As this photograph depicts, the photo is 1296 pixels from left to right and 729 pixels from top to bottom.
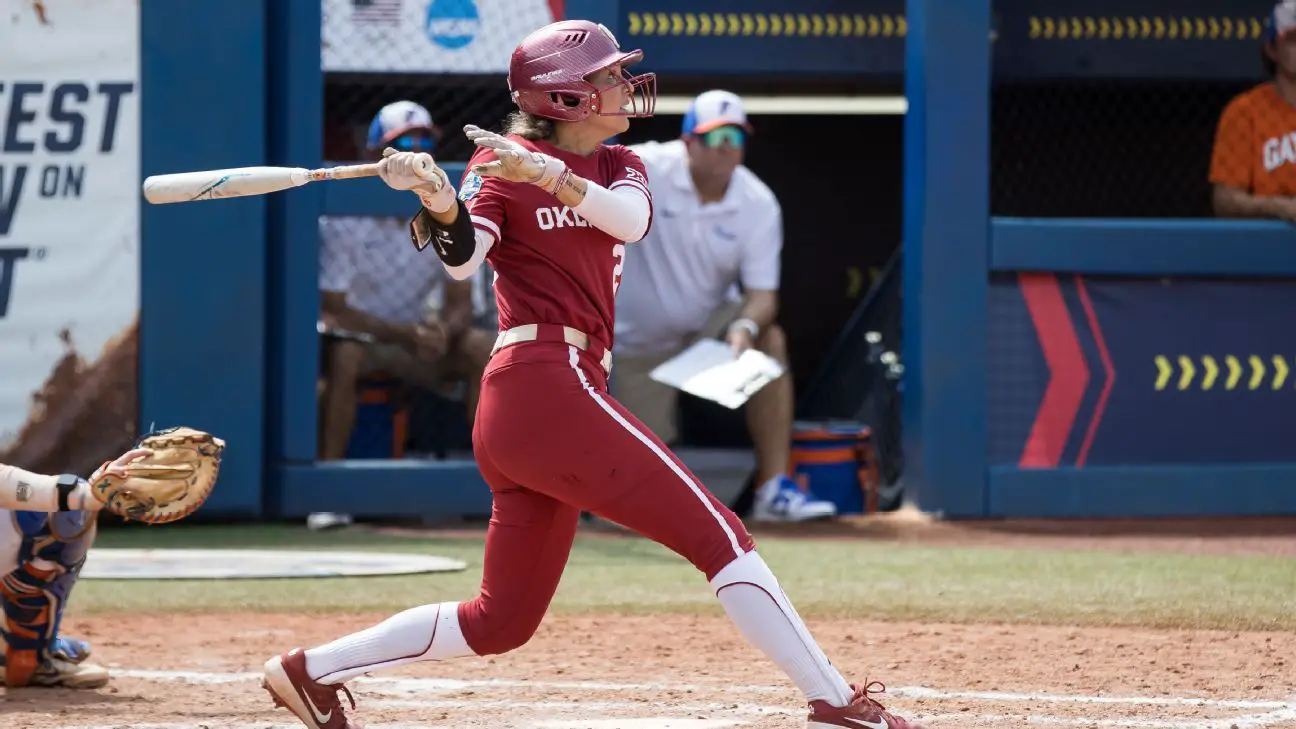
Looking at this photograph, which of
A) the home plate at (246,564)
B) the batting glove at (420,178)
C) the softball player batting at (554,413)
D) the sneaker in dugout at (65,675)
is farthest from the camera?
the home plate at (246,564)

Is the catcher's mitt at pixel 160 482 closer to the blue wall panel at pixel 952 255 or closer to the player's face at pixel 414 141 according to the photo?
the player's face at pixel 414 141

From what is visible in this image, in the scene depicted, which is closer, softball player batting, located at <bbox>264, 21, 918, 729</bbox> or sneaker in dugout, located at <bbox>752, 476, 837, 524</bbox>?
softball player batting, located at <bbox>264, 21, 918, 729</bbox>

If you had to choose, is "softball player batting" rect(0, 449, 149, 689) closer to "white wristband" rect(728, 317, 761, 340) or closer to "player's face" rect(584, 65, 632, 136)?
"player's face" rect(584, 65, 632, 136)

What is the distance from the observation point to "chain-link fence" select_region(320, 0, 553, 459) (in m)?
8.30

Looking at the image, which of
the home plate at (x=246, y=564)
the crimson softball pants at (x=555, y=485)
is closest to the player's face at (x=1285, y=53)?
the home plate at (x=246, y=564)

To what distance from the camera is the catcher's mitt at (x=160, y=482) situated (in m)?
4.00

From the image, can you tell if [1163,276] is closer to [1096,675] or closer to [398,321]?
[398,321]

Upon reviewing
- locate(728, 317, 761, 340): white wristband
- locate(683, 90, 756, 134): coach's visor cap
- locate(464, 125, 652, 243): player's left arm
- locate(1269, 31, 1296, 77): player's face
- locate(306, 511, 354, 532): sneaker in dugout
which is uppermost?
locate(1269, 31, 1296, 77): player's face

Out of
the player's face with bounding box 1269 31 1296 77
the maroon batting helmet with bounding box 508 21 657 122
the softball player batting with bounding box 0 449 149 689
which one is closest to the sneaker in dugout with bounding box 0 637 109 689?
the softball player batting with bounding box 0 449 149 689

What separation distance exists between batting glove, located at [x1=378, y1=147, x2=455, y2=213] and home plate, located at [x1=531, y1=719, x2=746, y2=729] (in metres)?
1.23

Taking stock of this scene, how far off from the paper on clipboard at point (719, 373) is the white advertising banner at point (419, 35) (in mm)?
1589

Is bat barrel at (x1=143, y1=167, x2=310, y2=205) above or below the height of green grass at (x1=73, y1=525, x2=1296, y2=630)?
above

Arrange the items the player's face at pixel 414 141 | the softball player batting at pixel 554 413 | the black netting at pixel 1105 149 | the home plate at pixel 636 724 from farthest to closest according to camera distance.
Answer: the black netting at pixel 1105 149 < the player's face at pixel 414 141 < the home plate at pixel 636 724 < the softball player batting at pixel 554 413

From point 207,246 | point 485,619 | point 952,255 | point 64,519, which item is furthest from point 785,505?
point 485,619
